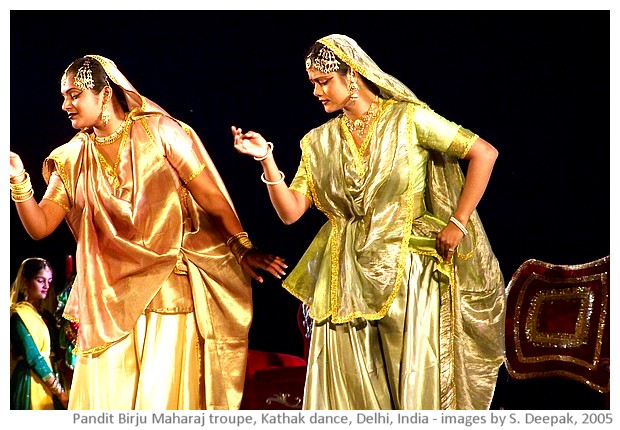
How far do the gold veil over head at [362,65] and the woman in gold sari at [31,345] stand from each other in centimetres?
247

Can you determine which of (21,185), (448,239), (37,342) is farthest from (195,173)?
(37,342)

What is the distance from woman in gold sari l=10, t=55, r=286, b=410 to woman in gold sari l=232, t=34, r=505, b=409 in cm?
29

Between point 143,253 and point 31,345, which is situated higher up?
point 143,253

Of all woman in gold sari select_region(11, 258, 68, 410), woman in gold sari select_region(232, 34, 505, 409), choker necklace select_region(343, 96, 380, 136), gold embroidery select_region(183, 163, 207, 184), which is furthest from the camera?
woman in gold sari select_region(11, 258, 68, 410)

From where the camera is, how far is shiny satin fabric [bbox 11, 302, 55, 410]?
18.6 feet

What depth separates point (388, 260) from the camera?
3904 mm

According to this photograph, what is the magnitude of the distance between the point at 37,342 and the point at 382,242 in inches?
103

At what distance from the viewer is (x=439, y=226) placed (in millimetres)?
4039

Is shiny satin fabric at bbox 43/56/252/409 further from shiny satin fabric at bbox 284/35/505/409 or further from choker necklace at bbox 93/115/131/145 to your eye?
shiny satin fabric at bbox 284/35/505/409

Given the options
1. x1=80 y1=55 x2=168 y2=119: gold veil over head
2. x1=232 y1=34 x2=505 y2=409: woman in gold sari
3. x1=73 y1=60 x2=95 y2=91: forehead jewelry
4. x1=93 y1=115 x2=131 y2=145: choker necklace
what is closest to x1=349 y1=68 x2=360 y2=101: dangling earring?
x1=232 y1=34 x2=505 y2=409: woman in gold sari

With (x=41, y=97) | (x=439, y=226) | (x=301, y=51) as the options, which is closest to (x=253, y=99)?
(x=301, y=51)

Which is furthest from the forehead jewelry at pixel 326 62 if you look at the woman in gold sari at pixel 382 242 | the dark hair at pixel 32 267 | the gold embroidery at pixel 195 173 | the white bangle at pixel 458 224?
the dark hair at pixel 32 267

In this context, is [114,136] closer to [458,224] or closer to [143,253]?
[143,253]

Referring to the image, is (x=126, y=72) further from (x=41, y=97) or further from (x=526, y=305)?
(x=526, y=305)
